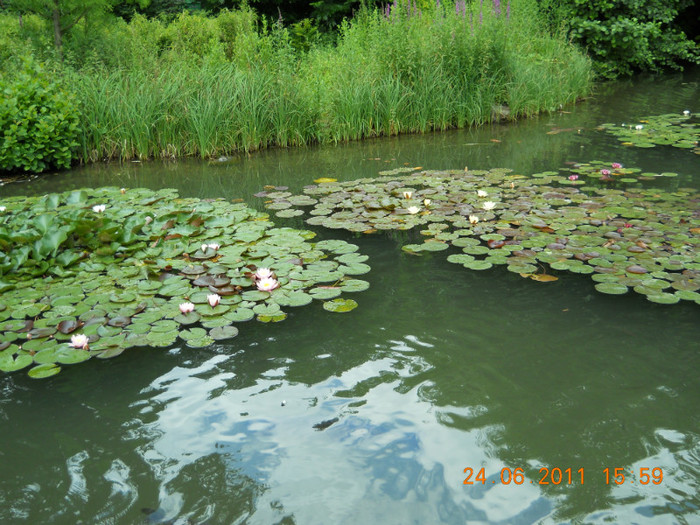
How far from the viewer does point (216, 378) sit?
2336 mm

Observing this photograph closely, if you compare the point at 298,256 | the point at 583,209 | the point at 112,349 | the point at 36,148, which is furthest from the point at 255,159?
the point at 112,349

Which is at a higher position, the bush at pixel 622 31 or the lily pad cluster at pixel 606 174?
the bush at pixel 622 31

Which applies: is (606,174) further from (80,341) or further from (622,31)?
(622,31)

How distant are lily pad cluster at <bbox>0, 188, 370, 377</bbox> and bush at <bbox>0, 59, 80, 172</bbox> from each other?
1684 mm

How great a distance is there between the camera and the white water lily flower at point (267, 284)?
295 centimetres

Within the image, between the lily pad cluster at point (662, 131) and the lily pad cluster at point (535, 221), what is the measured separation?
3.47ft

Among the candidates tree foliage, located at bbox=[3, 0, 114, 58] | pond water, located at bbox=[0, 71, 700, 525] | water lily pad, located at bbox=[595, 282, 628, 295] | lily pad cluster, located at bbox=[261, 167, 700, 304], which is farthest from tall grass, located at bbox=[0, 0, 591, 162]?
water lily pad, located at bbox=[595, 282, 628, 295]

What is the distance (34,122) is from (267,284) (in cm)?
395

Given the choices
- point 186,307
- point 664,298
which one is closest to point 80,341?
point 186,307

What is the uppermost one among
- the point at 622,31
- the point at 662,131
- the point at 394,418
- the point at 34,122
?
the point at 622,31

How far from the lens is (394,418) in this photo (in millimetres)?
2059

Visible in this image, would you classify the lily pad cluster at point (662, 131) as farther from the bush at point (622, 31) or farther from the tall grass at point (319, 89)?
the bush at point (622, 31)

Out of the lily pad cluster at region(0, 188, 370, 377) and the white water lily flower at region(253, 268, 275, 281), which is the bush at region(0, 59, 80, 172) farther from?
the white water lily flower at region(253, 268, 275, 281)

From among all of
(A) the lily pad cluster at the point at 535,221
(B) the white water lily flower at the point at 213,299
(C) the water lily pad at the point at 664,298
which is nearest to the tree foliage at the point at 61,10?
(A) the lily pad cluster at the point at 535,221
